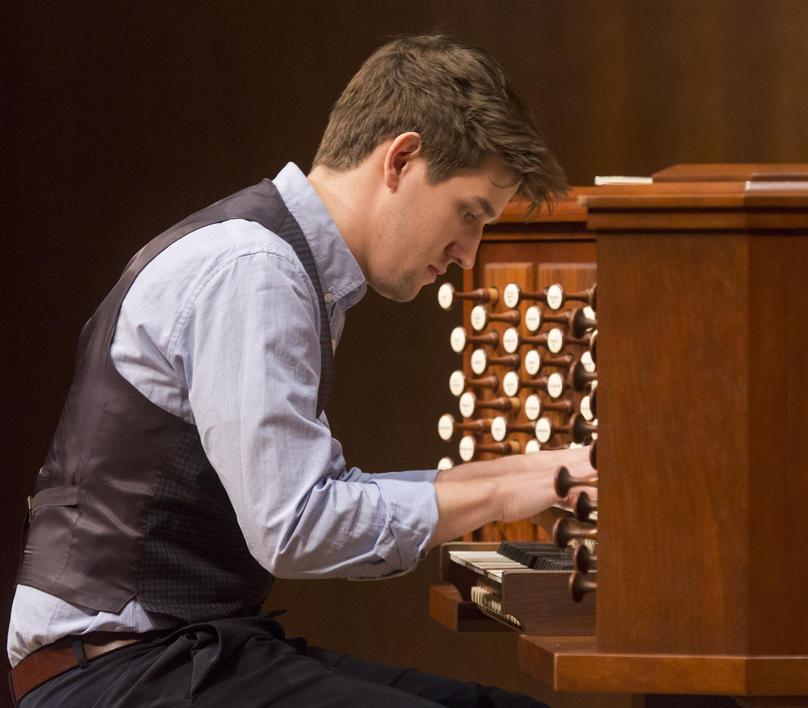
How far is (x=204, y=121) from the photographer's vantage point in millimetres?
4410

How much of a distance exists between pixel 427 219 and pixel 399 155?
0.11m

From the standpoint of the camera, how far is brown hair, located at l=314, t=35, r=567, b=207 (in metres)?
2.11

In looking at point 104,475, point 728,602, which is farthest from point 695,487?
point 104,475

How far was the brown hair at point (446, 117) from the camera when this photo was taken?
211 cm

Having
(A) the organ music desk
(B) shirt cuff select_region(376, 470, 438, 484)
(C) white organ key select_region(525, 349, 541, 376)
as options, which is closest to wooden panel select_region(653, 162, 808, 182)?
(A) the organ music desk

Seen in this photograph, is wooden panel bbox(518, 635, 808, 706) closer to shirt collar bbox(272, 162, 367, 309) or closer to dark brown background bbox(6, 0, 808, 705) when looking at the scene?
shirt collar bbox(272, 162, 367, 309)

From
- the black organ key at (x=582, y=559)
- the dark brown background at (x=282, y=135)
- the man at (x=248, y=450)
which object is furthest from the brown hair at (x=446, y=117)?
the dark brown background at (x=282, y=135)

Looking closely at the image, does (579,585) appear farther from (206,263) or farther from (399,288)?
(206,263)

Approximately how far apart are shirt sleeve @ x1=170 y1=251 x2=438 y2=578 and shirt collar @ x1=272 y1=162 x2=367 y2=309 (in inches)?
8.2

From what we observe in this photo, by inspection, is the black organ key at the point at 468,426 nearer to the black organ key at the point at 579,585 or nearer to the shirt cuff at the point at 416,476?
the shirt cuff at the point at 416,476

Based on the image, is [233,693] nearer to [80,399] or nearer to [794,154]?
[80,399]

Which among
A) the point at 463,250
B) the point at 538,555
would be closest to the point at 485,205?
the point at 463,250

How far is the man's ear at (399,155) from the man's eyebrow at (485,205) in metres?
0.12

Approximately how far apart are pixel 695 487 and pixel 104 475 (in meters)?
0.84
